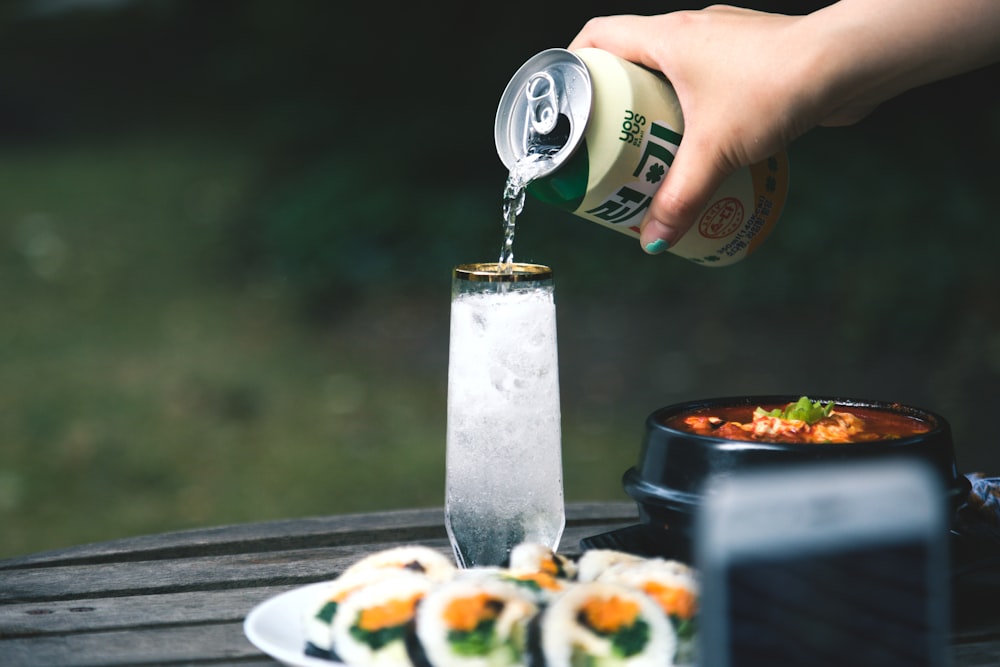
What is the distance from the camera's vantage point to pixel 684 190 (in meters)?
1.48

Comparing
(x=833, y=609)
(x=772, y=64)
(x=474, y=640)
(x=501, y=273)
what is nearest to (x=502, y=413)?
(x=501, y=273)

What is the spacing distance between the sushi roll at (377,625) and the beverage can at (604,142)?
0.55m

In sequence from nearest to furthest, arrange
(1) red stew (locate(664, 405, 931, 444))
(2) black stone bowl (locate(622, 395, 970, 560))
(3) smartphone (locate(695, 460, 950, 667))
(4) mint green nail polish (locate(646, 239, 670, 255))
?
(3) smartphone (locate(695, 460, 950, 667)) < (2) black stone bowl (locate(622, 395, 970, 560)) < (1) red stew (locate(664, 405, 931, 444)) < (4) mint green nail polish (locate(646, 239, 670, 255))

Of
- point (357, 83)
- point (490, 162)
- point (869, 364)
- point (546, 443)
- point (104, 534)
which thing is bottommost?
point (104, 534)

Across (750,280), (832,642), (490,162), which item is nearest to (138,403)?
(490,162)

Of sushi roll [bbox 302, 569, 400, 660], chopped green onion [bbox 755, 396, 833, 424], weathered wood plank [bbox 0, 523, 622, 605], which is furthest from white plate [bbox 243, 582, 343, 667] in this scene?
chopped green onion [bbox 755, 396, 833, 424]

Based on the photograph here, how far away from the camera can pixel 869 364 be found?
454 cm

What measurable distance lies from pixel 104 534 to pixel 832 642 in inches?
124

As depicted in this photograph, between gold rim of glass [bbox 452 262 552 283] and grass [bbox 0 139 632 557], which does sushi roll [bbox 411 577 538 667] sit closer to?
gold rim of glass [bbox 452 262 552 283]

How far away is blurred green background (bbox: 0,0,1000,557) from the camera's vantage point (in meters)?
4.08

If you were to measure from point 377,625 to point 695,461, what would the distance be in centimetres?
36

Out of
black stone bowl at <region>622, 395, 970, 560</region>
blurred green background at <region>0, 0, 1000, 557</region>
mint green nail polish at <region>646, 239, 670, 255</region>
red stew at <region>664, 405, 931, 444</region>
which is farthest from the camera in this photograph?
blurred green background at <region>0, 0, 1000, 557</region>

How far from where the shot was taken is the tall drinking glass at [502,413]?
141 centimetres

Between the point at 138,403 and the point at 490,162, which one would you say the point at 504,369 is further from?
the point at 490,162
